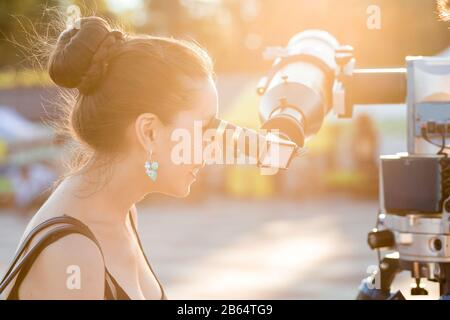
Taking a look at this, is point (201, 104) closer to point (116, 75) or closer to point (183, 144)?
point (183, 144)

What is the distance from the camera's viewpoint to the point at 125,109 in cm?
200

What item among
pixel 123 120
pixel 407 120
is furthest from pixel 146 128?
pixel 407 120

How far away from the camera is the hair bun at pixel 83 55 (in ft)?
6.55

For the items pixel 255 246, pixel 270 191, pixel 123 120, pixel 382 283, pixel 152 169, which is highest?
pixel 270 191

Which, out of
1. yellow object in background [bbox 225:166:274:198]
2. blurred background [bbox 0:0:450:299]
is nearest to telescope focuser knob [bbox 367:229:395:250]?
Answer: blurred background [bbox 0:0:450:299]

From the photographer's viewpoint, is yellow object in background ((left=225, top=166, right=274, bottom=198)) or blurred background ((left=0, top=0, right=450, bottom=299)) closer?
blurred background ((left=0, top=0, right=450, bottom=299))

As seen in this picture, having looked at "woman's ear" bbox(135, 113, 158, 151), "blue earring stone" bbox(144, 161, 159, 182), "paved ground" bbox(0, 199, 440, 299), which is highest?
"woman's ear" bbox(135, 113, 158, 151)

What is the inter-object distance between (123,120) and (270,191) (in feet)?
58.0

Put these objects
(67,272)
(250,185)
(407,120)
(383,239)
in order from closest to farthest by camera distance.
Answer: (67,272) < (407,120) < (383,239) < (250,185)

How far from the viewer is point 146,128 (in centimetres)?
200

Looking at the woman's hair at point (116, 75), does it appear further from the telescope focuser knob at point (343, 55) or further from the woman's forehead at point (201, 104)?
the telescope focuser knob at point (343, 55)

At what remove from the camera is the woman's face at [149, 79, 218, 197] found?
6.52 ft

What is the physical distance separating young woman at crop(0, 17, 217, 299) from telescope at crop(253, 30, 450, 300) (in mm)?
304

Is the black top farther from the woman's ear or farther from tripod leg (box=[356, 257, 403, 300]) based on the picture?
tripod leg (box=[356, 257, 403, 300])
